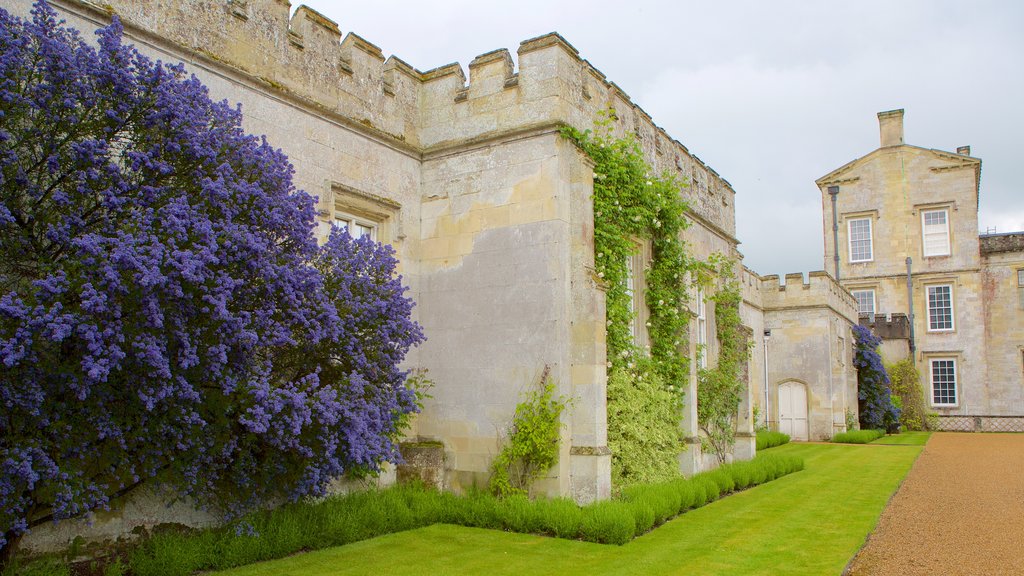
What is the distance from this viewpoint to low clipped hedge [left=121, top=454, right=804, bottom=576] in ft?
21.2

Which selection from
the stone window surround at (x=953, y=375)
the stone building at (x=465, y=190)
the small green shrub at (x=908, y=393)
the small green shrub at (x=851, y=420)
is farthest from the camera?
the stone window surround at (x=953, y=375)

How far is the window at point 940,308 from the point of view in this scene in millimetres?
34469

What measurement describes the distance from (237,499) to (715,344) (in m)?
10.3

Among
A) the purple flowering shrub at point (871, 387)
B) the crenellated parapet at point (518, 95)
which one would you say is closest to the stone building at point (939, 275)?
the purple flowering shrub at point (871, 387)

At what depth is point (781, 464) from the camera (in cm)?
1486

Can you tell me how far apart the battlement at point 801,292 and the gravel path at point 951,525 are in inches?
345

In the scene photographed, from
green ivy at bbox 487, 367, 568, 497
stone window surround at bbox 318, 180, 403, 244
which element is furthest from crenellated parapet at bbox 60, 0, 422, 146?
green ivy at bbox 487, 367, 568, 497

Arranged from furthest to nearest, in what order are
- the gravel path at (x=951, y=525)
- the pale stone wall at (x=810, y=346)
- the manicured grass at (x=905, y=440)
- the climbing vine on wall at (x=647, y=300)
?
the pale stone wall at (x=810, y=346) < the manicured grass at (x=905, y=440) < the climbing vine on wall at (x=647, y=300) < the gravel path at (x=951, y=525)

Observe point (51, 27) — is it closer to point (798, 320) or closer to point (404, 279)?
point (404, 279)

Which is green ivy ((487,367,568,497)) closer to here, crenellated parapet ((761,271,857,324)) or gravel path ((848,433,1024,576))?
gravel path ((848,433,1024,576))

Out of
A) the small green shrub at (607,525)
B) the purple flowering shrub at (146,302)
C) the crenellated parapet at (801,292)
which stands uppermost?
the crenellated parapet at (801,292)

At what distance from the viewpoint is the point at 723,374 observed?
1437 cm

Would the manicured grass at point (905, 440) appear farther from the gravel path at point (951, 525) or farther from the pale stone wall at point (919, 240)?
the pale stone wall at point (919, 240)

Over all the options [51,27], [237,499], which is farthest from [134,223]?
[237,499]
